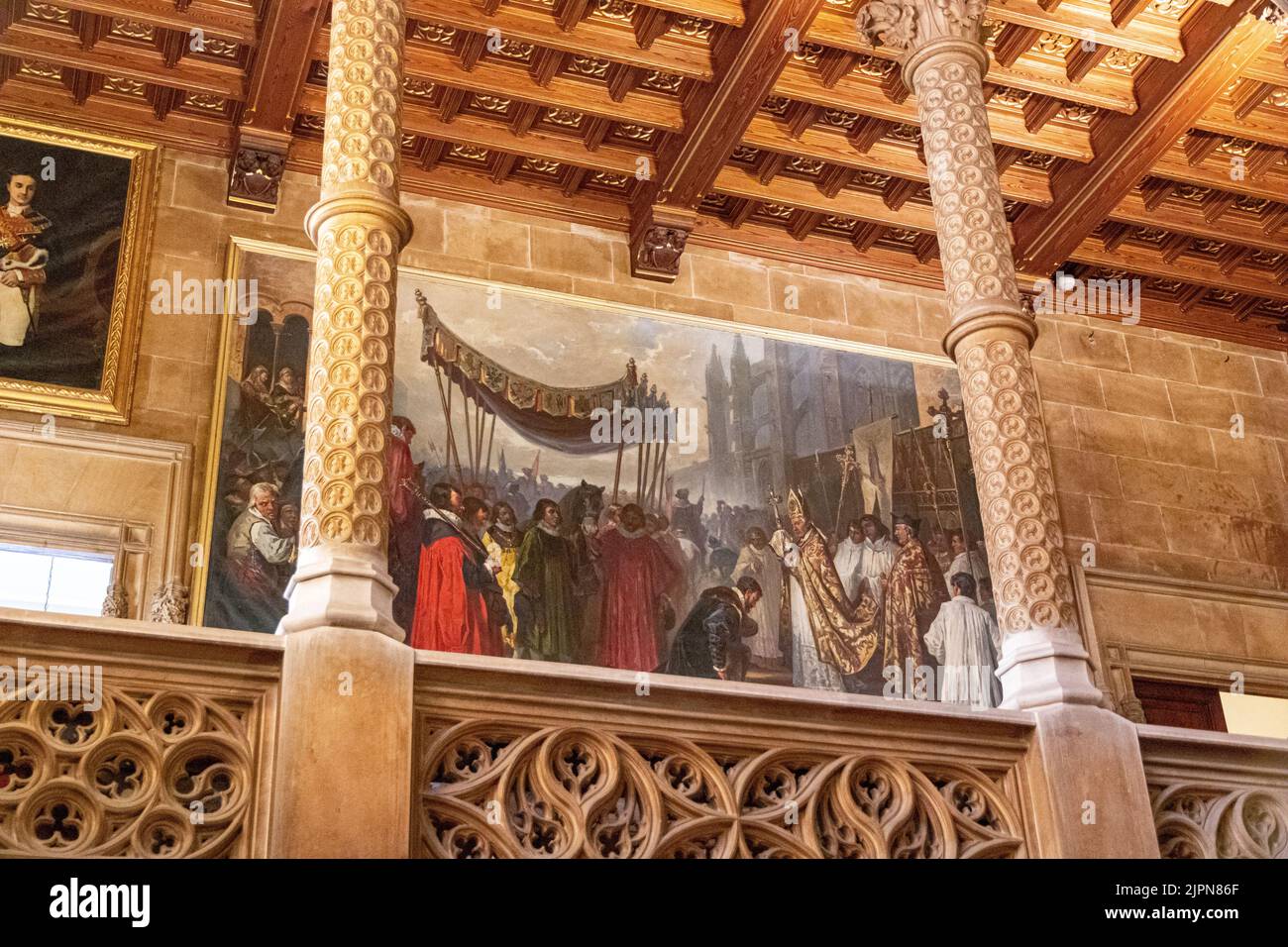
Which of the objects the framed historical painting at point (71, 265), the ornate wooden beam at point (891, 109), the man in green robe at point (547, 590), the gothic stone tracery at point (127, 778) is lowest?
the gothic stone tracery at point (127, 778)

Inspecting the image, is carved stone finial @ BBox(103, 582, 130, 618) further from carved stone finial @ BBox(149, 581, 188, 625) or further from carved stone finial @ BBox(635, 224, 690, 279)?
carved stone finial @ BBox(635, 224, 690, 279)

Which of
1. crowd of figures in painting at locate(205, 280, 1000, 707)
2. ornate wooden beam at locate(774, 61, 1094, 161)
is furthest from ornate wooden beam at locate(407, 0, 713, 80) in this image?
crowd of figures in painting at locate(205, 280, 1000, 707)

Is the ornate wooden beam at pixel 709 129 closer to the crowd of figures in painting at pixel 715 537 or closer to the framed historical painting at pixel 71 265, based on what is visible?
the crowd of figures in painting at pixel 715 537

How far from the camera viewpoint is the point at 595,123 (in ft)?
33.1

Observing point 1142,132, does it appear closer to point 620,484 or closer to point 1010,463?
point 620,484

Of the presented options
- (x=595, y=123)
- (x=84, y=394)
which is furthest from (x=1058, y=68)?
(x=84, y=394)

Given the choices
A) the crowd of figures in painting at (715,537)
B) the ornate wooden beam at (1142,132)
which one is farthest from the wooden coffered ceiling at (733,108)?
the crowd of figures in painting at (715,537)

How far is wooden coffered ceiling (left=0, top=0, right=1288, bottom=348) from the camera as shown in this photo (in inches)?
364

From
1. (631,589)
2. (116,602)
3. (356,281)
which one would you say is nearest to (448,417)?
(631,589)

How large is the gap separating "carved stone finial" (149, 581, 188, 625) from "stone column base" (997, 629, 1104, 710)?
14.3 feet

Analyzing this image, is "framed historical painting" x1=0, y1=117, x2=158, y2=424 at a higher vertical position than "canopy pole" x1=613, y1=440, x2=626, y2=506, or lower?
higher

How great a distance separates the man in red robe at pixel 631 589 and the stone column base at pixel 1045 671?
326 centimetres

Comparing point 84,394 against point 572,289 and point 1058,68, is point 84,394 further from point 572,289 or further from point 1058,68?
point 1058,68

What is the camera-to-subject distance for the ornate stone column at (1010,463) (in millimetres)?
5984
